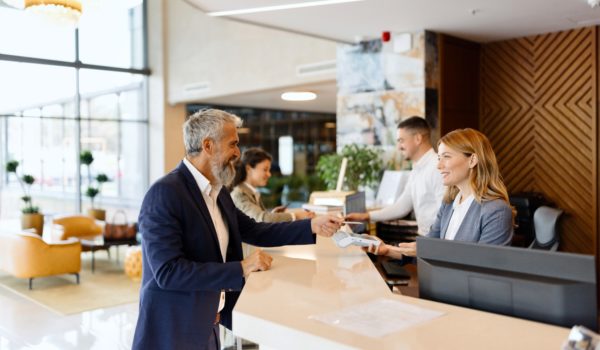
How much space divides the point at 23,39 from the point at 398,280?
11578 millimetres

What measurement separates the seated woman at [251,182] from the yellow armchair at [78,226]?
233 inches

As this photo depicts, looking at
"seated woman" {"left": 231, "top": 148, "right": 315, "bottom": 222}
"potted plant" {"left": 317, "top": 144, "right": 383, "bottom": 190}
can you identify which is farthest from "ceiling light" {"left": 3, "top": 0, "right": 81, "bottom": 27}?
"potted plant" {"left": 317, "top": 144, "right": 383, "bottom": 190}

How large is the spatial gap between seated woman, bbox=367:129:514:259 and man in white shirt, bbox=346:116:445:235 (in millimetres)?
1307

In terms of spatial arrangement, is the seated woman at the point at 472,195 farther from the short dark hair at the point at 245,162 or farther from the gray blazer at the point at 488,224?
the short dark hair at the point at 245,162

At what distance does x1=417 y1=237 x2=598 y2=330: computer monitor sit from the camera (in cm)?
163

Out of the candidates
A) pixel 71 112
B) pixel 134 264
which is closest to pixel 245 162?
pixel 134 264

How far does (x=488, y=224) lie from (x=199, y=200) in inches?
49.6

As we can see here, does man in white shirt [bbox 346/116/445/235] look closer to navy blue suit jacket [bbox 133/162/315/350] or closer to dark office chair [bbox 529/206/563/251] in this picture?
dark office chair [bbox 529/206/563/251]

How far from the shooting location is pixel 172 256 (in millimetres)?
2248

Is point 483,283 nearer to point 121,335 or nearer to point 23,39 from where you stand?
point 121,335

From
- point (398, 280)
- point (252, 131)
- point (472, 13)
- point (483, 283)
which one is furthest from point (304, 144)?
point (483, 283)

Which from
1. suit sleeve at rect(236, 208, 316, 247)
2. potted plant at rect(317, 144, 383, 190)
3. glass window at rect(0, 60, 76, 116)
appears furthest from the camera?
glass window at rect(0, 60, 76, 116)

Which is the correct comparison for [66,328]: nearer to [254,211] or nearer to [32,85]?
[254,211]

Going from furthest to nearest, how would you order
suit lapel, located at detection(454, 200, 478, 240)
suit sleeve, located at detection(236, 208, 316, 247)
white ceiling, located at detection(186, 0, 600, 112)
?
white ceiling, located at detection(186, 0, 600, 112)
suit sleeve, located at detection(236, 208, 316, 247)
suit lapel, located at detection(454, 200, 478, 240)
